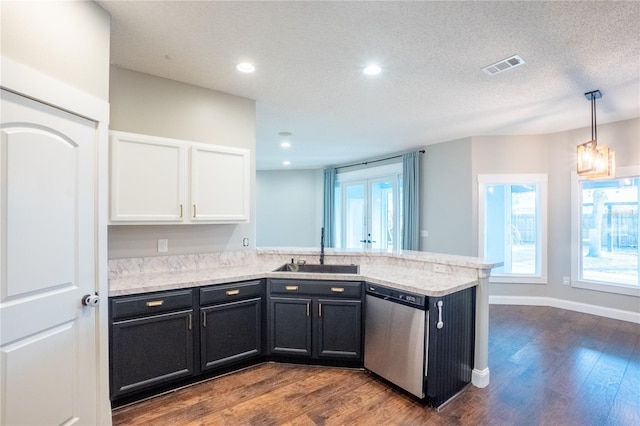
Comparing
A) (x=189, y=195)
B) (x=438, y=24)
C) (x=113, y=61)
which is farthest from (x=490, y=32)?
(x=113, y=61)

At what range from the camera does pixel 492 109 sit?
382 centimetres

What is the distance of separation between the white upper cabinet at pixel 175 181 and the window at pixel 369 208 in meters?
4.19

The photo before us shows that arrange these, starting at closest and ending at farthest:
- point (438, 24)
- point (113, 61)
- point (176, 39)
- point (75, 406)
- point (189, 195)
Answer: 1. point (75, 406)
2. point (438, 24)
3. point (176, 39)
4. point (113, 61)
5. point (189, 195)

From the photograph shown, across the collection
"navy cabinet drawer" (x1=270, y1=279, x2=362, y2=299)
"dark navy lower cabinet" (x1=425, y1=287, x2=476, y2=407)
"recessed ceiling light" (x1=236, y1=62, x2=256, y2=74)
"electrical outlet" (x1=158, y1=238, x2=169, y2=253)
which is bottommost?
"dark navy lower cabinet" (x1=425, y1=287, x2=476, y2=407)

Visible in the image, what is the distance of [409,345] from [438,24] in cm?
233

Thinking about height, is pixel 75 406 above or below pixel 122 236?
below

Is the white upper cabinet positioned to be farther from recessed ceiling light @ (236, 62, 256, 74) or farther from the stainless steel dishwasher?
the stainless steel dishwasher

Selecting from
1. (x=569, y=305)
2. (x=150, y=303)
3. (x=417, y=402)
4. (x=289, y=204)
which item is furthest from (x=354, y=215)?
(x=150, y=303)

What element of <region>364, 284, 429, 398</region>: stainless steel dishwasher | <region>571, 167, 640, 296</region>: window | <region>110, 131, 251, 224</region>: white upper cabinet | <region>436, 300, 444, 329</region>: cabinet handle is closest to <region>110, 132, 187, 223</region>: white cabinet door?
<region>110, 131, 251, 224</region>: white upper cabinet

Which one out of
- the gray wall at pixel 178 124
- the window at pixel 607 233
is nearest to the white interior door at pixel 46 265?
the gray wall at pixel 178 124

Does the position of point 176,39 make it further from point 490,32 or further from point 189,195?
point 490,32

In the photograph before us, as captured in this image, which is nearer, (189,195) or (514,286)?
(189,195)

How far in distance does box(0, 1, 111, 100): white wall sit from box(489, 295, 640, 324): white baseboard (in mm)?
5860

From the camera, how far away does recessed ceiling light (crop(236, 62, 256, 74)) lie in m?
2.71
